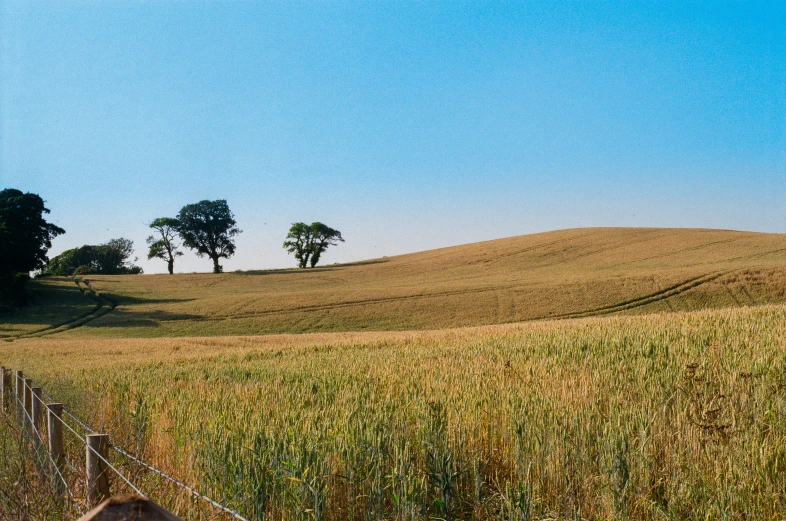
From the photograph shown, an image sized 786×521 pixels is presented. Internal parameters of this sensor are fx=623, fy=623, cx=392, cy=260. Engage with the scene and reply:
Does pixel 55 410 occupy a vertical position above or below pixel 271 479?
above

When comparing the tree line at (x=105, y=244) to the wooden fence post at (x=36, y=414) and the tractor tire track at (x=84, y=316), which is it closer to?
the tractor tire track at (x=84, y=316)

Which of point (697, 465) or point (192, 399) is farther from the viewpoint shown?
point (192, 399)

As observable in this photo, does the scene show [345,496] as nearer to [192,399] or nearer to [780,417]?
[780,417]

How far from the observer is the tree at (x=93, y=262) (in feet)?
339

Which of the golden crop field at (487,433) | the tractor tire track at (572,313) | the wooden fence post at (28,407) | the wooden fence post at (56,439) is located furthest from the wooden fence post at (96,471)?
the tractor tire track at (572,313)

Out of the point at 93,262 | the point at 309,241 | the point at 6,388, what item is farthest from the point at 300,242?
the point at 6,388

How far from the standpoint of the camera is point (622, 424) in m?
5.48

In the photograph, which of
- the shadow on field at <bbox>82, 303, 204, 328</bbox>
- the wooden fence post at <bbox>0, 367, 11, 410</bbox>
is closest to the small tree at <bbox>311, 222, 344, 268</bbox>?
the shadow on field at <bbox>82, 303, 204, 328</bbox>

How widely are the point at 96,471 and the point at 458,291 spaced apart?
150 ft

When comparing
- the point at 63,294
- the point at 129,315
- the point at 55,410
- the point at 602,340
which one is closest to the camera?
the point at 55,410

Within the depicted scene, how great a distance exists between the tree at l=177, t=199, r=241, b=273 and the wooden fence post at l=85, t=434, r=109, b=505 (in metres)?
86.7

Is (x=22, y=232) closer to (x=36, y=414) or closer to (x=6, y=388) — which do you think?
(x=6, y=388)

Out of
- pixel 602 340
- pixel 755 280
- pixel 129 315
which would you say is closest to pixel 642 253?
pixel 755 280

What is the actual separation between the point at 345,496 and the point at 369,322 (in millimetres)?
38195
